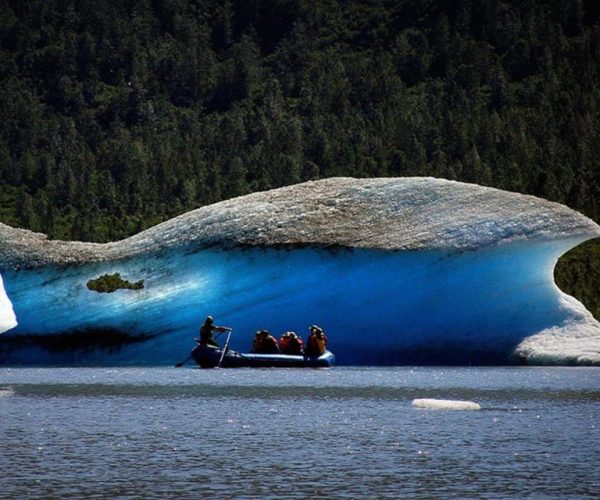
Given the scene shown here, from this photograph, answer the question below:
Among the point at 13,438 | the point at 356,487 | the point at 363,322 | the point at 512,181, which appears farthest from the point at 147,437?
the point at 512,181

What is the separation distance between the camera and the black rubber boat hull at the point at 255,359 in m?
43.9

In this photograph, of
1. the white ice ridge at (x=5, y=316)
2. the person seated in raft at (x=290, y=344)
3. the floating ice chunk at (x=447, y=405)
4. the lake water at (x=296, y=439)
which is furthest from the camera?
the person seated in raft at (x=290, y=344)

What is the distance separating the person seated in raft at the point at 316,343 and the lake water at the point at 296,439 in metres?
5.63

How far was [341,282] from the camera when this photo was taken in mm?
47031

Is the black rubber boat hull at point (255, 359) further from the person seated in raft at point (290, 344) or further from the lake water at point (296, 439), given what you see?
the lake water at point (296, 439)

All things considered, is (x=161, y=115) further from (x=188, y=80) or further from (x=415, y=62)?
(x=415, y=62)

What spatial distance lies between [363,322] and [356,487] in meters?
28.3

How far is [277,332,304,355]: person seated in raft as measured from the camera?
4503 cm

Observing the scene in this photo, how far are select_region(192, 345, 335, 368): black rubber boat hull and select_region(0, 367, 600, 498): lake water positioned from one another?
582cm

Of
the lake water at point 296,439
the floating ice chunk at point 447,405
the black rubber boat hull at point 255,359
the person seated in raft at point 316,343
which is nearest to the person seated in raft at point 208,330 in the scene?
the black rubber boat hull at point 255,359

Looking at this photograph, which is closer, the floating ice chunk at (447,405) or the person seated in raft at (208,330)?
the floating ice chunk at (447,405)

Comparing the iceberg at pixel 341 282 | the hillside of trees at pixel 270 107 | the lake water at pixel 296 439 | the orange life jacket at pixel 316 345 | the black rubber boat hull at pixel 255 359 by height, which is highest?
the hillside of trees at pixel 270 107

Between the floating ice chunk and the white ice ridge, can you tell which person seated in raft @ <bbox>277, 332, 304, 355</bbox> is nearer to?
the floating ice chunk

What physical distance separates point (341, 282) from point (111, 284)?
732cm
